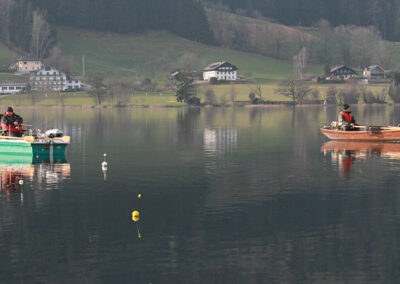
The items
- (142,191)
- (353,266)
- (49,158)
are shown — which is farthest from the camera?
(49,158)

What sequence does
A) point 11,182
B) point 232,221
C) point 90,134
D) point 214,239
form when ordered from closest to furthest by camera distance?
point 214,239, point 232,221, point 11,182, point 90,134

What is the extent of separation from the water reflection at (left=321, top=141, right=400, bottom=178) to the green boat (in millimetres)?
23844

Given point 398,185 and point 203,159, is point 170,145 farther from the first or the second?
point 398,185

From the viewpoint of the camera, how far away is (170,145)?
260 ft

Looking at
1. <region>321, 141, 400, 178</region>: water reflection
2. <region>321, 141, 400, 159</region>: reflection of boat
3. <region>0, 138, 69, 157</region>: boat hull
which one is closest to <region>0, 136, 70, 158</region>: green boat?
<region>0, 138, 69, 157</region>: boat hull

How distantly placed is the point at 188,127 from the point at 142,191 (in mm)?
62752

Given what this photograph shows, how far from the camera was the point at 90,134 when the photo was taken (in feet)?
314

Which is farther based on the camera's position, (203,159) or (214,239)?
(203,159)

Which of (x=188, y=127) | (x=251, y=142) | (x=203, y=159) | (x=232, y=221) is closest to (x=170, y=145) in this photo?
Result: (x=251, y=142)

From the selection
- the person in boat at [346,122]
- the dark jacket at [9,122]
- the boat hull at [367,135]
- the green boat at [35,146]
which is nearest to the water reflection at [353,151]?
the boat hull at [367,135]

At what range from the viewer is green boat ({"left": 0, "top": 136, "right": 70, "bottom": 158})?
64.2 meters

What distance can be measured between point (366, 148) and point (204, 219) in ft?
129

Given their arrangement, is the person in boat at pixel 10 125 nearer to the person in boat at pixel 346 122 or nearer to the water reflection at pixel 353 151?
the water reflection at pixel 353 151

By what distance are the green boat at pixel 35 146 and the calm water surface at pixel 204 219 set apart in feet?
5.56
